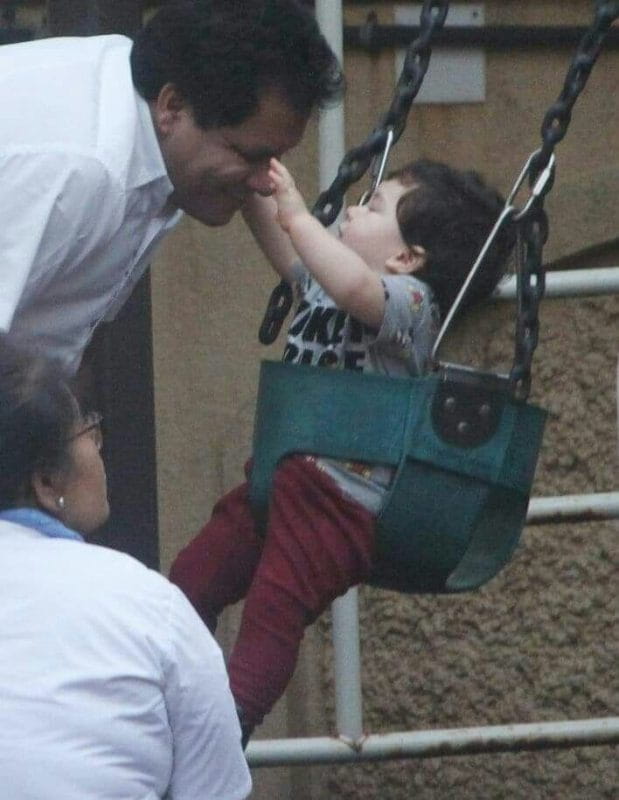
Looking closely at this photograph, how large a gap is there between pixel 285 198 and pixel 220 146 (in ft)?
0.44

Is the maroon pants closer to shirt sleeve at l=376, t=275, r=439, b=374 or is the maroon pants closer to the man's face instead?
shirt sleeve at l=376, t=275, r=439, b=374

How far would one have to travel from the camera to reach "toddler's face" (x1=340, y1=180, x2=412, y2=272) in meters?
3.12

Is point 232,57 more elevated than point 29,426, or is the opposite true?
point 232,57

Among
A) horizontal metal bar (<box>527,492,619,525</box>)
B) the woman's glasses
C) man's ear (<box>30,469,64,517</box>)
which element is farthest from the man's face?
horizontal metal bar (<box>527,492,619,525</box>)

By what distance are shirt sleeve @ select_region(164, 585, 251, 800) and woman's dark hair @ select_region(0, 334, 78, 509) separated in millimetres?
221

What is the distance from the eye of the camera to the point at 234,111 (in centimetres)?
302

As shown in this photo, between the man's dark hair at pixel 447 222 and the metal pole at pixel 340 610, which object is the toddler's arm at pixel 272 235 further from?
the metal pole at pixel 340 610

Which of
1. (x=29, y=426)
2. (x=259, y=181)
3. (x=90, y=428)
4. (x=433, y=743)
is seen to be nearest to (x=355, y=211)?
(x=259, y=181)

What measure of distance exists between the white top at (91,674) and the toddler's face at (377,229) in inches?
30.8

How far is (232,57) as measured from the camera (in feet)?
9.93

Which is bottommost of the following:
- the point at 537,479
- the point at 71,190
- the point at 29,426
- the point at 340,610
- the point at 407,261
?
the point at 340,610

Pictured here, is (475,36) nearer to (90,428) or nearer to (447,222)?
(447,222)

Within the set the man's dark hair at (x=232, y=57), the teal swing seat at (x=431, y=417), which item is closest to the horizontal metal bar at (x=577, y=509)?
the teal swing seat at (x=431, y=417)

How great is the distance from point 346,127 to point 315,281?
1344mm
